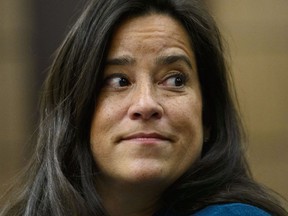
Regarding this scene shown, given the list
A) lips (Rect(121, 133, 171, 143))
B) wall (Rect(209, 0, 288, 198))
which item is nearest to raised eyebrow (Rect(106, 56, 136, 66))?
lips (Rect(121, 133, 171, 143))

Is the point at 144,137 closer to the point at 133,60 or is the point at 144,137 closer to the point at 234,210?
the point at 133,60

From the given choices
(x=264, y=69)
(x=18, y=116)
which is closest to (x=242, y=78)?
(x=264, y=69)

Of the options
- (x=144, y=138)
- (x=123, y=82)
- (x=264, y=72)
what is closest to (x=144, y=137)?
(x=144, y=138)

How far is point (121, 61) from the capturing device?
405 cm

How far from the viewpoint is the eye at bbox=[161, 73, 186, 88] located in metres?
4.07

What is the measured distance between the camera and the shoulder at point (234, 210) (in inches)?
150

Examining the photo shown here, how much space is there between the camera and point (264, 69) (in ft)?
26.1

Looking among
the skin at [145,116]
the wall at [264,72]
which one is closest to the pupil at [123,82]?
the skin at [145,116]

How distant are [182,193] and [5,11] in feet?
13.8

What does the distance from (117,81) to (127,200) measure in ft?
1.43

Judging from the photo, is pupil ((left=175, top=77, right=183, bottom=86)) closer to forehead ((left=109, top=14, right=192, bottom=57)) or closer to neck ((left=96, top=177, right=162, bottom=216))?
forehead ((left=109, top=14, right=192, bottom=57))

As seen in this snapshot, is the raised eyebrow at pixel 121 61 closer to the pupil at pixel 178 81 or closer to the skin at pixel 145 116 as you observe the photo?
the skin at pixel 145 116

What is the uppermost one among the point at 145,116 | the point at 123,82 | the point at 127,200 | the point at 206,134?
the point at 123,82

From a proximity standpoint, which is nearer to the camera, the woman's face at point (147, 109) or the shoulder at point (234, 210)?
the shoulder at point (234, 210)
